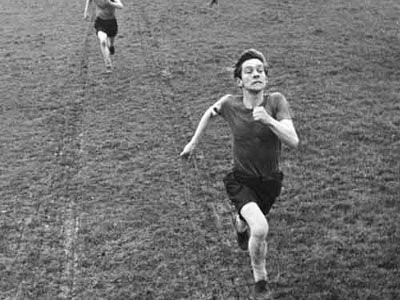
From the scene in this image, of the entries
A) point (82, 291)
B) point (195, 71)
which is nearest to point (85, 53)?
point (195, 71)

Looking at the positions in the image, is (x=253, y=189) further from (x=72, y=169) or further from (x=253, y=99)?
(x=72, y=169)

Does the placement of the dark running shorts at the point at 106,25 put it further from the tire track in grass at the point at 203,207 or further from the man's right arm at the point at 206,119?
the man's right arm at the point at 206,119

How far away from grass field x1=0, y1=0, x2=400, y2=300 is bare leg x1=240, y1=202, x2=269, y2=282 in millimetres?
331

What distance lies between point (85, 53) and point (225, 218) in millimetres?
11255

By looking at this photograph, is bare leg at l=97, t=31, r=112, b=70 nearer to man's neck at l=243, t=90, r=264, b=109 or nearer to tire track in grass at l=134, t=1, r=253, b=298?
tire track in grass at l=134, t=1, r=253, b=298

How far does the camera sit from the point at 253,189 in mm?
6059

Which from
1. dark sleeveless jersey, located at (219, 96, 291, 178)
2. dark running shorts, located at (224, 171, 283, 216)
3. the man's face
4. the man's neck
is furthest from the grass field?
the man's face

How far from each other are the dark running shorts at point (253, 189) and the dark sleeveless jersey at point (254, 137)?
6 centimetres

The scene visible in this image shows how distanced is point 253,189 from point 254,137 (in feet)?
1.70

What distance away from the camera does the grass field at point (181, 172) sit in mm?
6629

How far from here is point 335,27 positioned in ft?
63.5

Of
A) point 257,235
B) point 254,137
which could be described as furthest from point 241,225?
point 254,137

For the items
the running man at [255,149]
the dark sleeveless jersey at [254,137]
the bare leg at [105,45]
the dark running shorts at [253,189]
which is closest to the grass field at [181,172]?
the bare leg at [105,45]

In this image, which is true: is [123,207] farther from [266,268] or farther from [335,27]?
[335,27]
